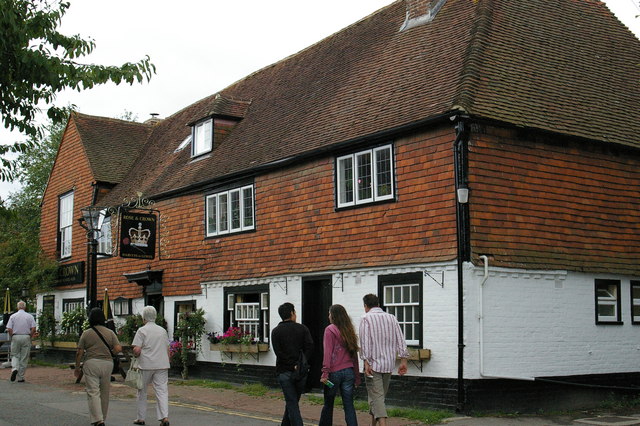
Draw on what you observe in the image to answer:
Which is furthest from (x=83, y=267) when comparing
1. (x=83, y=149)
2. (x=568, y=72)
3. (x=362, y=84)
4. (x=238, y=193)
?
(x=568, y=72)

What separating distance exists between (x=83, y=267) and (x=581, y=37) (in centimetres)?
1759

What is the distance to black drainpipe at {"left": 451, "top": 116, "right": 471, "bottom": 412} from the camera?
13.7 m

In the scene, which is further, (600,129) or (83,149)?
(83,149)

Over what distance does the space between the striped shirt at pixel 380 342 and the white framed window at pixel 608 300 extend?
629cm

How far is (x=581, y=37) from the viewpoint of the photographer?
19.0 metres

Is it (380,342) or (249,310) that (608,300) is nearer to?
(380,342)

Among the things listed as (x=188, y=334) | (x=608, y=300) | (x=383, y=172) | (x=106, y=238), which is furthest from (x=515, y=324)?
(x=106, y=238)

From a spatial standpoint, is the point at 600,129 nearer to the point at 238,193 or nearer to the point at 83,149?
the point at 238,193

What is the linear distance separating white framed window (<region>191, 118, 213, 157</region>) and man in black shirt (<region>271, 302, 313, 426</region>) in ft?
41.9

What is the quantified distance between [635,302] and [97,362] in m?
10.3

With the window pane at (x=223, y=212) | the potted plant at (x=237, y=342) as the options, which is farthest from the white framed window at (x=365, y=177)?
the window pane at (x=223, y=212)

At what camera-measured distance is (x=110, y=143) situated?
30.3 meters

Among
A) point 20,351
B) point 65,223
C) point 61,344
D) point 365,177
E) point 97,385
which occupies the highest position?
point 65,223

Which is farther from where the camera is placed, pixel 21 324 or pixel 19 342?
pixel 21 324
